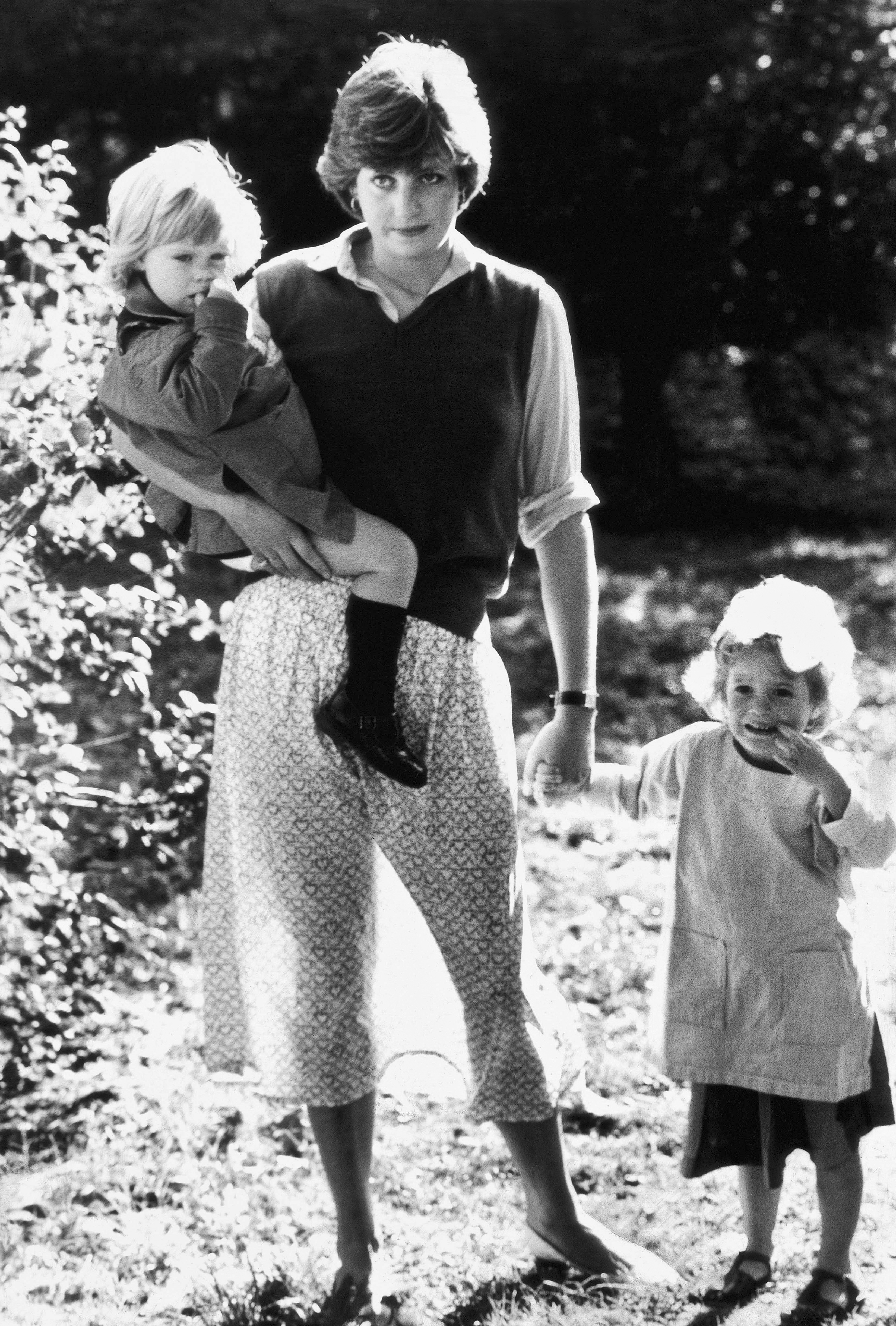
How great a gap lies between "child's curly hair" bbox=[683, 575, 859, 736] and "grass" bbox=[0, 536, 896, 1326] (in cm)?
43

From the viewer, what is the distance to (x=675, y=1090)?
13.6 feet

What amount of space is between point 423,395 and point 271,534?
34 centimetres

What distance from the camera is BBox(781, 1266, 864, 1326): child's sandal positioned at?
2947mm

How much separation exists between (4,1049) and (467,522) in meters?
2.09

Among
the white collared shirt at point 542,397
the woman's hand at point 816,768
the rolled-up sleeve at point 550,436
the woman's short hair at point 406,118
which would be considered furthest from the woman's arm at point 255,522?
the woman's hand at point 816,768

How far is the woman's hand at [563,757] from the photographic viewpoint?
2.99 m

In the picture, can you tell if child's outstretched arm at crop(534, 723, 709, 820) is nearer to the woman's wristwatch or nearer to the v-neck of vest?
the woman's wristwatch

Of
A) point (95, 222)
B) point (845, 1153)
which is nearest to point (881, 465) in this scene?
point (95, 222)

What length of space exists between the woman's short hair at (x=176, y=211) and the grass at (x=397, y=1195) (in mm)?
1561

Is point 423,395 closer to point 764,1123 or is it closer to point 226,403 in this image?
point 226,403

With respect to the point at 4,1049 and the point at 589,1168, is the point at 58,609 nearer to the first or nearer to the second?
the point at 4,1049

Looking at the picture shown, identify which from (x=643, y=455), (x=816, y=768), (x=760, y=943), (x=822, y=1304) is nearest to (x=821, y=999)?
(x=760, y=943)

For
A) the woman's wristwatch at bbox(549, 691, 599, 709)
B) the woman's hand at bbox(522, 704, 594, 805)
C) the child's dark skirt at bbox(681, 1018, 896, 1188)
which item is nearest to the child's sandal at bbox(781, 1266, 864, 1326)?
the child's dark skirt at bbox(681, 1018, 896, 1188)

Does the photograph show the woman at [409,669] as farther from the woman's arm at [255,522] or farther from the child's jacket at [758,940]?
the child's jacket at [758,940]
